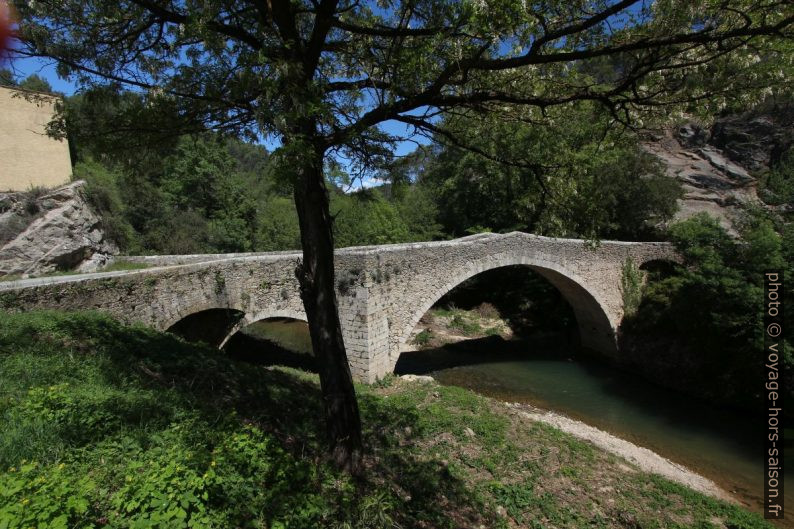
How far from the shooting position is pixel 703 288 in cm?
1143

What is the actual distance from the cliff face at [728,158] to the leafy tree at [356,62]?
22291 millimetres

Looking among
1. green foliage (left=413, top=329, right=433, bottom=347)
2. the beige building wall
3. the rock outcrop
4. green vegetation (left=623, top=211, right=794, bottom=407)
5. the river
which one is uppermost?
the beige building wall

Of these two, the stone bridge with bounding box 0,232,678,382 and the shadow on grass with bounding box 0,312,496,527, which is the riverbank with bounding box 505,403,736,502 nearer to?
the stone bridge with bounding box 0,232,678,382

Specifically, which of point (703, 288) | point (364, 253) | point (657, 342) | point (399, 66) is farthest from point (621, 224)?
point (399, 66)

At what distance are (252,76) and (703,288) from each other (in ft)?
43.6

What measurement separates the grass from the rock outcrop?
9092mm

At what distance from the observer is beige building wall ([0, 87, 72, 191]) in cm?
1273

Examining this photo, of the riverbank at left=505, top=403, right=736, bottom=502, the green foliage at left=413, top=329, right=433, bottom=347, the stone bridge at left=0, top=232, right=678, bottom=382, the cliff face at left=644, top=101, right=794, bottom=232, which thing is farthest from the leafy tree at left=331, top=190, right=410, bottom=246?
the cliff face at left=644, top=101, right=794, bottom=232

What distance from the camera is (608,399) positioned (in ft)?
40.1

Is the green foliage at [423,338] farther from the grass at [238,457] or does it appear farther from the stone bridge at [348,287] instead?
the grass at [238,457]

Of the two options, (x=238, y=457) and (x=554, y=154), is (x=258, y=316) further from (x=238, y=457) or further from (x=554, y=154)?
Result: (x=554, y=154)

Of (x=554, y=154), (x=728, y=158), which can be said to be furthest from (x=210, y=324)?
(x=728, y=158)

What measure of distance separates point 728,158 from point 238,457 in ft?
102

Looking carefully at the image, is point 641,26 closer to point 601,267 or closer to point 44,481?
point 44,481
